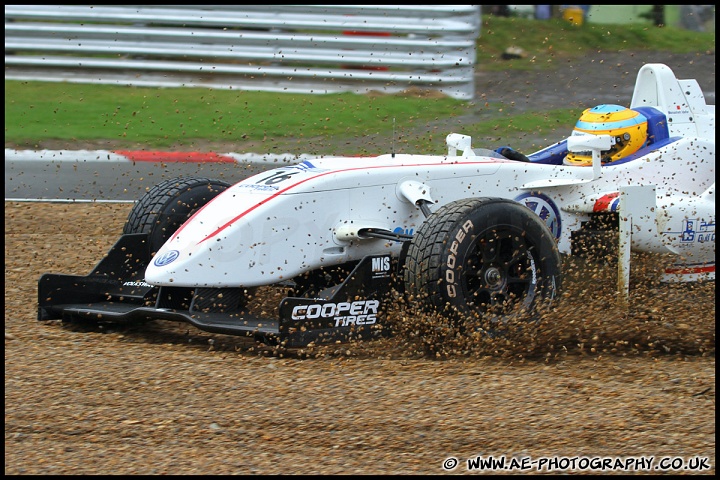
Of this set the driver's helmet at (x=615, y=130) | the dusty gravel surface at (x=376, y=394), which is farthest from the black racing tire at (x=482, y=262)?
the driver's helmet at (x=615, y=130)

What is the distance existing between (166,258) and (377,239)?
1.14 meters

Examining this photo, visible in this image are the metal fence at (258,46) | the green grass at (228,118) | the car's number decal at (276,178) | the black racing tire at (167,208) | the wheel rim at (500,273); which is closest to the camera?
the wheel rim at (500,273)

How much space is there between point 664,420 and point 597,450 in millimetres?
456

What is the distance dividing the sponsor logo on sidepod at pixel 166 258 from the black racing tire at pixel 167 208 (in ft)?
2.29

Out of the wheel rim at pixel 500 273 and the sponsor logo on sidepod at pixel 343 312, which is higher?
the wheel rim at pixel 500 273

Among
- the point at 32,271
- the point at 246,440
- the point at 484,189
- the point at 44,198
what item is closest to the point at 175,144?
the point at 44,198

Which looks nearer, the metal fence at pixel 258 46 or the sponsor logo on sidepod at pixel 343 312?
the sponsor logo on sidepod at pixel 343 312

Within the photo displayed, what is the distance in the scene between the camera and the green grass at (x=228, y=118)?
11.4 meters

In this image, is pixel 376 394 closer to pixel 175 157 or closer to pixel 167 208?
pixel 167 208

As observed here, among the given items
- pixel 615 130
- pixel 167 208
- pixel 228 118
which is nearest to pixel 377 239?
pixel 167 208

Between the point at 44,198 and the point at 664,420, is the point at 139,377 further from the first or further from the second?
the point at 44,198

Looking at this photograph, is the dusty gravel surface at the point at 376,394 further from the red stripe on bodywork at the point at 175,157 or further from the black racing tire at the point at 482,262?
the red stripe on bodywork at the point at 175,157

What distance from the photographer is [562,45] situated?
15570mm

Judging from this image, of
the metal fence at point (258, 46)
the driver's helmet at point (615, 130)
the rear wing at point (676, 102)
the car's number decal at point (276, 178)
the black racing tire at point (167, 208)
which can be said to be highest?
the metal fence at point (258, 46)
